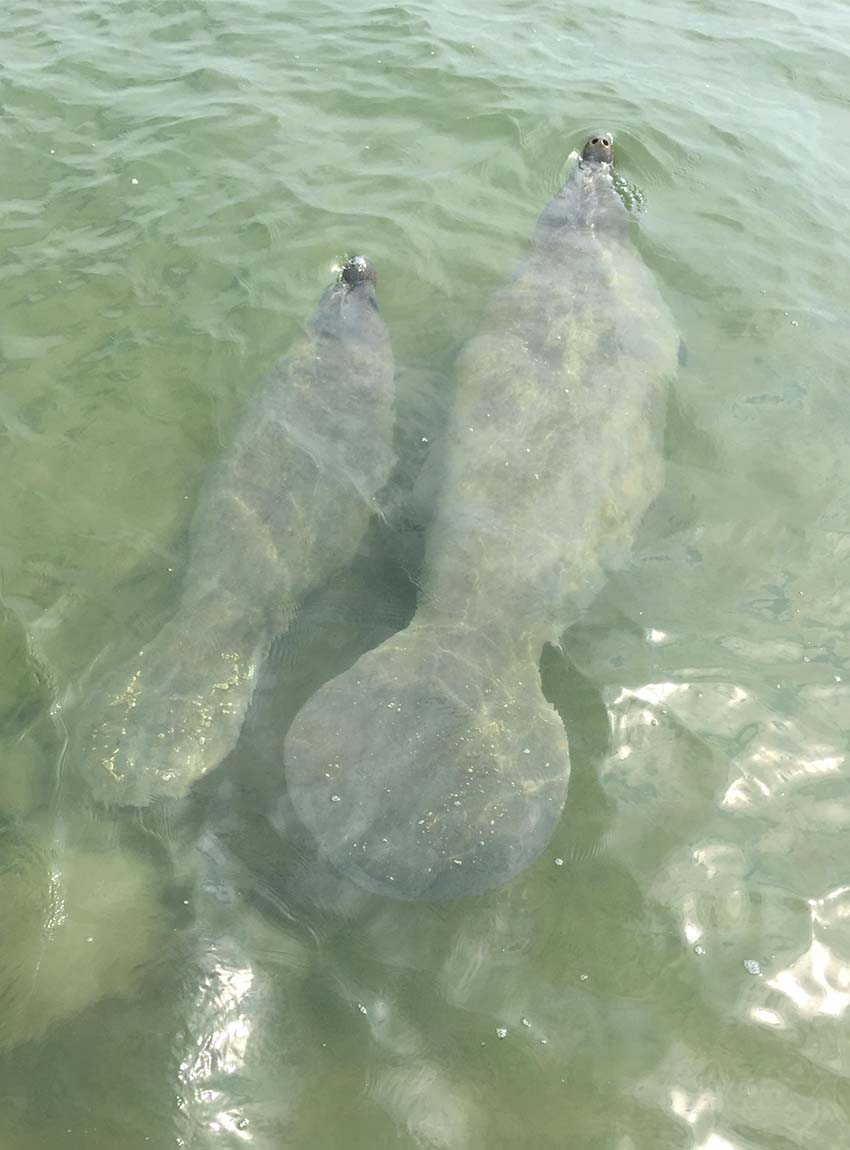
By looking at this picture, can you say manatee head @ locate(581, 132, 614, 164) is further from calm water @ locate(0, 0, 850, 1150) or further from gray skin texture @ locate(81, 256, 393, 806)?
gray skin texture @ locate(81, 256, 393, 806)

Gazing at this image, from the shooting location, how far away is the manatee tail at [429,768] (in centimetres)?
405

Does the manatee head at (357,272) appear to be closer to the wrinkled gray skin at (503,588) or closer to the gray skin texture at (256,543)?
the gray skin texture at (256,543)

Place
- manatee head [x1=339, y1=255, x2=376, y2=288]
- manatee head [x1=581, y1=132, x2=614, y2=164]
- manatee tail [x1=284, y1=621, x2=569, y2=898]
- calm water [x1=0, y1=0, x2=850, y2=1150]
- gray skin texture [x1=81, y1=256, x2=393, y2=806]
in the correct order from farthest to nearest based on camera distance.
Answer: manatee head [x1=581, y1=132, x2=614, y2=164] < manatee head [x1=339, y1=255, x2=376, y2=288] < gray skin texture [x1=81, y1=256, x2=393, y2=806] < manatee tail [x1=284, y1=621, x2=569, y2=898] < calm water [x1=0, y1=0, x2=850, y2=1150]

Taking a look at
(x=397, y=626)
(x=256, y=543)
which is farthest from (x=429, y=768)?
(x=256, y=543)

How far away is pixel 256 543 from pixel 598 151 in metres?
6.03

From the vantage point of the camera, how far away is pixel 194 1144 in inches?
144

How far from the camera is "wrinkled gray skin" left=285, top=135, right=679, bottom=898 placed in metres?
4.12

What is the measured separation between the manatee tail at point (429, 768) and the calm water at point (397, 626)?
1.22ft

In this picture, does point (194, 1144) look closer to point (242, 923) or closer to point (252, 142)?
point (242, 923)

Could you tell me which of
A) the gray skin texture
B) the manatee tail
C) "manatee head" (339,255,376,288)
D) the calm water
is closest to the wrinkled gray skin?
the manatee tail

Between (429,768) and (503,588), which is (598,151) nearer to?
(503,588)

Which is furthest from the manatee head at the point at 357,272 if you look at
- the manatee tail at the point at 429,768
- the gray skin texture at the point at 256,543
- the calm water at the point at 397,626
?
the manatee tail at the point at 429,768

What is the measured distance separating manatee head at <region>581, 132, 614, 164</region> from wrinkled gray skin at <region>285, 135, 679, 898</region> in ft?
3.85

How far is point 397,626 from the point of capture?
17.9ft
